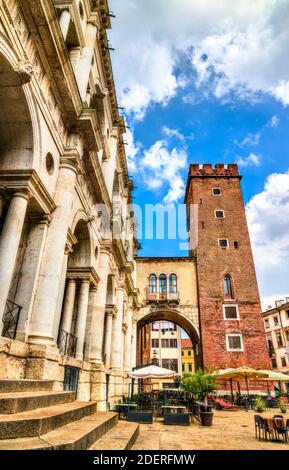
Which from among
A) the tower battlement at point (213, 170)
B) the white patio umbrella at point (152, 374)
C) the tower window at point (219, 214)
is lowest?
the white patio umbrella at point (152, 374)

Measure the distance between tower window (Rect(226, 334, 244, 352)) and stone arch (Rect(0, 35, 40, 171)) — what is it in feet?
81.3

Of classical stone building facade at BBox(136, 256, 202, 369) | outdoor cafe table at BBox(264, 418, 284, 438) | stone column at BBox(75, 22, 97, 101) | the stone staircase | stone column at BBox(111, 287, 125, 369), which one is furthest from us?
classical stone building facade at BBox(136, 256, 202, 369)

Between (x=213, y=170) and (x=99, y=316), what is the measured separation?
88.7ft

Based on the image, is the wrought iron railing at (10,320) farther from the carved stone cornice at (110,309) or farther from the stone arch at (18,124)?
the carved stone cornice at (110,309)

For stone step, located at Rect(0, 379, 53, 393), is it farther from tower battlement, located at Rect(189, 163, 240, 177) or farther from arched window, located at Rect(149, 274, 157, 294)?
tower battlement, located at Rect(189, 163, 240, 177)

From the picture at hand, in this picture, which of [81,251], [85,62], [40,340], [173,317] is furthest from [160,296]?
[40,340]

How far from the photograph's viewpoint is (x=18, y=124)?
8039mm

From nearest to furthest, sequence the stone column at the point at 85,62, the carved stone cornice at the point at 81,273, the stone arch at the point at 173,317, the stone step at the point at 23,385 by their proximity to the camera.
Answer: the stone step at the point at 23,385 < the stone column at the point at 85,62 < the carved stone cornice at the point at 81,273 < the stone arch at the point at 173,317

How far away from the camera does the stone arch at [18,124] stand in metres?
7.24

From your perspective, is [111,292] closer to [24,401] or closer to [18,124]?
[18,124]

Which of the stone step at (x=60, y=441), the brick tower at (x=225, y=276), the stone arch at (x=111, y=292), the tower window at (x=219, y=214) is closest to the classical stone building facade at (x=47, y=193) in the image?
the stone step at (x=60, y=441)

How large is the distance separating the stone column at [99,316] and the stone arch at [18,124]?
782 centimetres

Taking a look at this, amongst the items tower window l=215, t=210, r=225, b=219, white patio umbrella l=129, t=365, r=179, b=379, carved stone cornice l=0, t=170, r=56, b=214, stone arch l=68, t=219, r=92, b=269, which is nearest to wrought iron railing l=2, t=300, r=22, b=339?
carved stone cornice l=0, t=170, r=56, b=214

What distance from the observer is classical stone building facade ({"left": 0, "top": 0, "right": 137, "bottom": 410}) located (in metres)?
6.99
